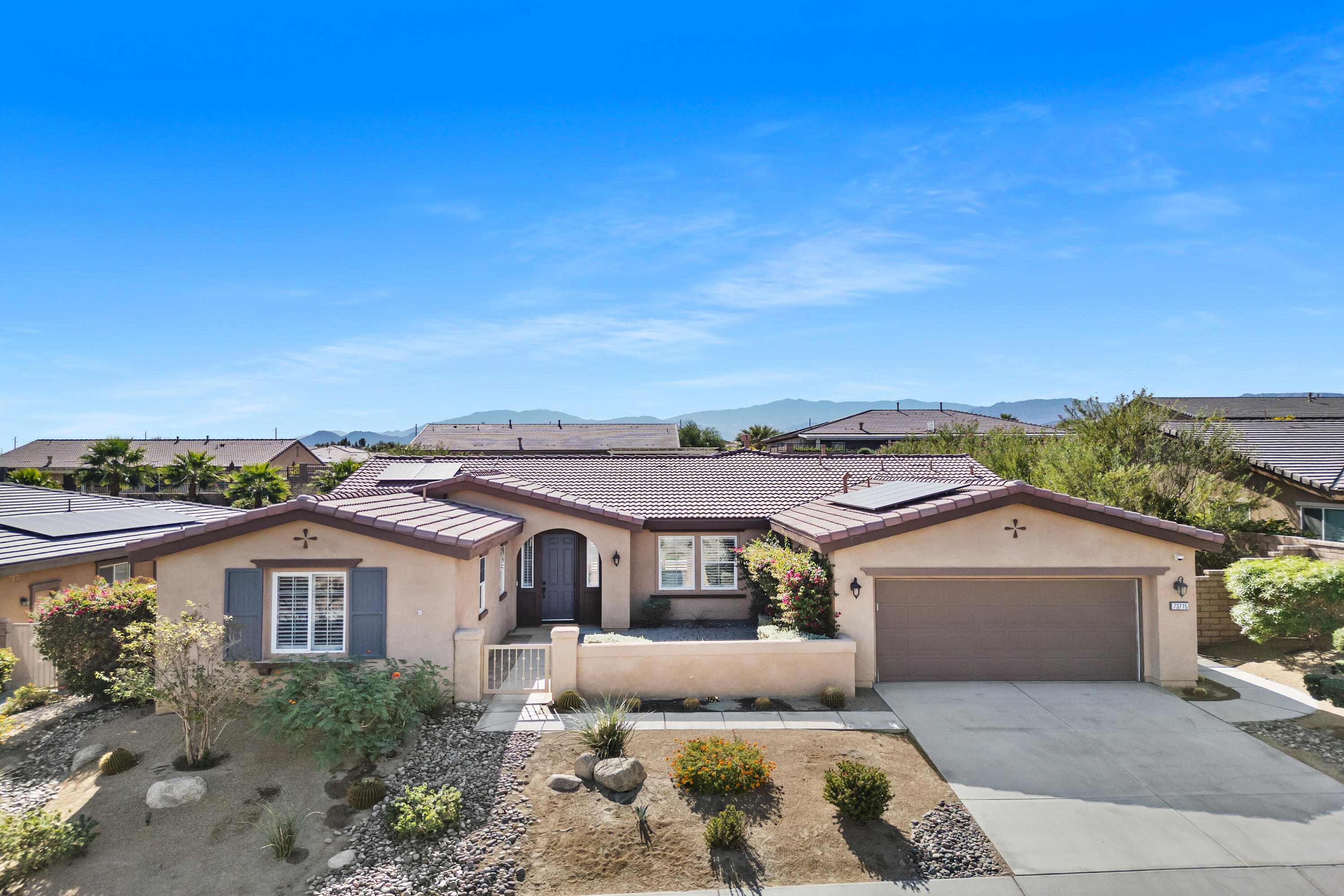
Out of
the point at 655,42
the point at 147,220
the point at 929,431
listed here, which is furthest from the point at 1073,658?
the point at 929,431

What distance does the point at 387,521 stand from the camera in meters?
11.1

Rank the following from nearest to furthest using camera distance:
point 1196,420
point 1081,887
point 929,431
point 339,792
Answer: point 1081,887 < point 339,792 < point 1196,420 < point 929,431

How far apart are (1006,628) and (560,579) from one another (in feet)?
33.1

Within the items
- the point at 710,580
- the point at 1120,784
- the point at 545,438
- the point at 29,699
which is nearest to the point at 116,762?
the point at 29,699

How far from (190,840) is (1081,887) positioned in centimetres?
953

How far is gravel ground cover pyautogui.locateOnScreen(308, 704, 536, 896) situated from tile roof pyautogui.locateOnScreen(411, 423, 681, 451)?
1800 inches

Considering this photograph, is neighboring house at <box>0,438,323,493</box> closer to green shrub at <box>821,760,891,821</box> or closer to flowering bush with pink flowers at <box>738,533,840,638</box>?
flowering bush with pink flowers at <box>738,533,840,638</box>

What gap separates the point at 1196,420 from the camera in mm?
21828

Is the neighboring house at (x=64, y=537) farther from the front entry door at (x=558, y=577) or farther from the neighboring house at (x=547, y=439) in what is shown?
the neighboring house at (x=547, y=439)

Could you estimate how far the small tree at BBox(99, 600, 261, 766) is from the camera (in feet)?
30.9

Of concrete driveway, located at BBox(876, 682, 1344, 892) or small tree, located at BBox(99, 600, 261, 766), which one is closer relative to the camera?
concrete driveway, located at BBox(876, 682, 1344, 892)

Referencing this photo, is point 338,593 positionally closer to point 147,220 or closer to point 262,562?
point 262,562

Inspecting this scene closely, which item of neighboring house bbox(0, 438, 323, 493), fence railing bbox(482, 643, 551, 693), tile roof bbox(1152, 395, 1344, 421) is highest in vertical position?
tile roof bbox(1152, 395, 1344, 421)

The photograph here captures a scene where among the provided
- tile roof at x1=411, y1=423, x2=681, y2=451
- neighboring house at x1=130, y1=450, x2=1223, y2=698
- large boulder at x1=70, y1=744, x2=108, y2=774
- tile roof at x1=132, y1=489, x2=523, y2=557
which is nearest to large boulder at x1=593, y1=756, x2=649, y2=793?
neighboring house at x1=130, y1=450, x2=1223, y2=698
